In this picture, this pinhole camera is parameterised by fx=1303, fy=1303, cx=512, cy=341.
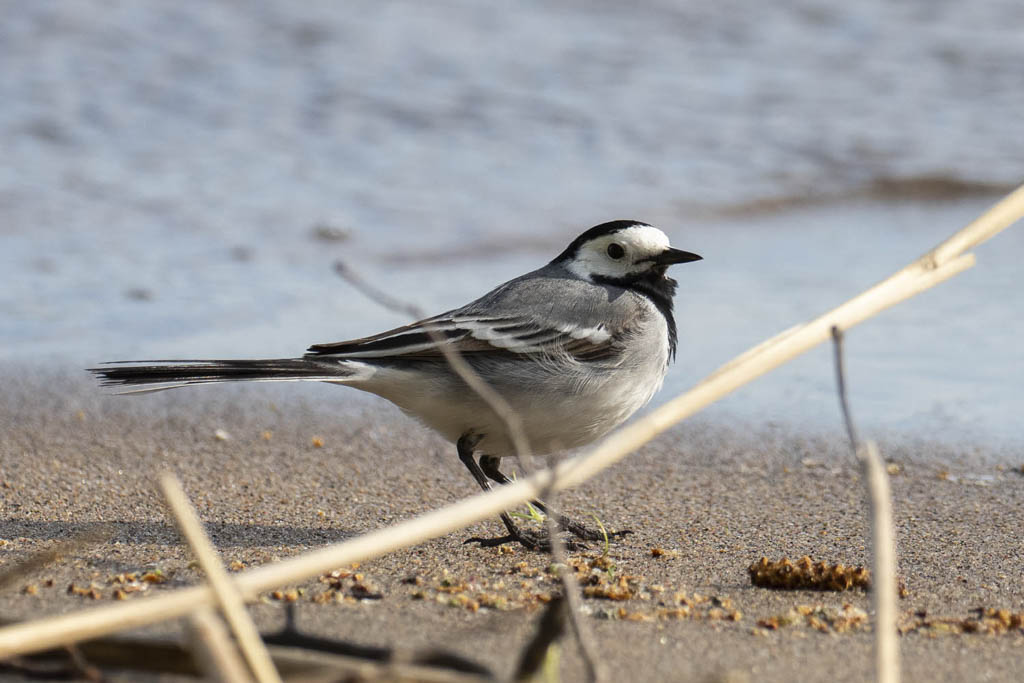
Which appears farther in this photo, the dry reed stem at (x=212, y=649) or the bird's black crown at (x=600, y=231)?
the bird's black crown at (x=600, y=231)

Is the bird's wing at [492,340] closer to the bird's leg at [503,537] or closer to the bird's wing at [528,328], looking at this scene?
the bird's wing at [528,328]

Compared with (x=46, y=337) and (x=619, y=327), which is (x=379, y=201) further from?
(x=619, y=327)

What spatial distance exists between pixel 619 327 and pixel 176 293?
3.81m

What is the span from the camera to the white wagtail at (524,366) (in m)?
4.42

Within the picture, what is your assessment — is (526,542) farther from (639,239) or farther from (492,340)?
(639,239)

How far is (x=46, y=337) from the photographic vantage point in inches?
269

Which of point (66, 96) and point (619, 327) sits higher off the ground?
point (619, 327)

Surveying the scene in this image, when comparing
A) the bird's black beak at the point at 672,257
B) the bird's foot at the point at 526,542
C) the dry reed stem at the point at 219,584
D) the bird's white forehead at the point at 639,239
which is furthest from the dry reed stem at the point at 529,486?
the bird's white forehead at the point at 639,239

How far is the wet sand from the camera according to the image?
312 centimetres

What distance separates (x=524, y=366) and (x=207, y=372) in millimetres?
1067

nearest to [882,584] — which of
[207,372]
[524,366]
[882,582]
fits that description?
[882,582]

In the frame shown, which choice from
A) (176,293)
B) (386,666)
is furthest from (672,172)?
(386,666)

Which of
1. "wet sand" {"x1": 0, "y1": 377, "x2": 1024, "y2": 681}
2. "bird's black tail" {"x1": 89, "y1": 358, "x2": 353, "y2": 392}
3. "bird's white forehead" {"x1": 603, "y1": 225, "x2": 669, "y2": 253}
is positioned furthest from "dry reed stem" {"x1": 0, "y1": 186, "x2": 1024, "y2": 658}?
"bird's white forehead" {"x1": 603, "y1": 225, "x2": 669, "y2": 253}

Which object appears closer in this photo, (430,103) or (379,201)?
(379,201)
